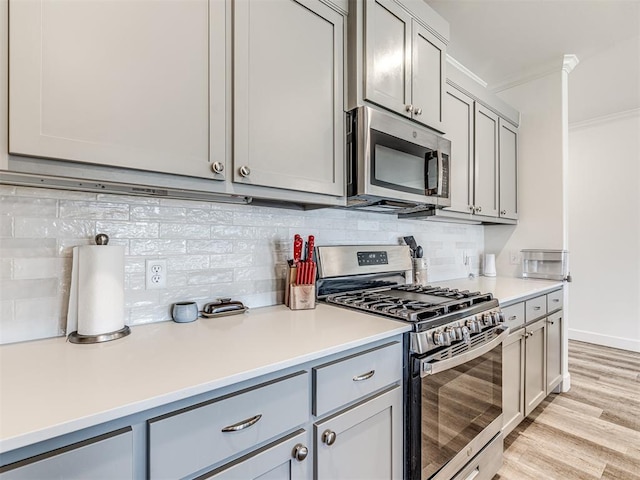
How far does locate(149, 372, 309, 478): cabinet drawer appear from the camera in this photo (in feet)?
2.24

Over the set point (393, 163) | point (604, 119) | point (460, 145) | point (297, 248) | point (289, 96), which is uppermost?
point (604, 119)

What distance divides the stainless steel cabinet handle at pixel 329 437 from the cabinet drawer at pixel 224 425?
0.31ft

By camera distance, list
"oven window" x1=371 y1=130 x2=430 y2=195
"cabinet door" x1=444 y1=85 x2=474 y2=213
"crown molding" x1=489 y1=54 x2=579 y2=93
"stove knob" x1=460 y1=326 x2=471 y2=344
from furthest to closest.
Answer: "crown molding" x1=489 y1=54 x2=579 y2=93
"cabinet door" x1=444 y1=85 x2=474 y2=213
"oven window" x1=371 y1=130 x2=430 y2=195
"stove knob" x1=460 y1=326 x2=471 y2=344

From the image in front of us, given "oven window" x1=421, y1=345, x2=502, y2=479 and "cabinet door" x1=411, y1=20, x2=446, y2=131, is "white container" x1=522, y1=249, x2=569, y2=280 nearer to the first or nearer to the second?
"oven window" x1=421, y1=345, x2=502, y2=479

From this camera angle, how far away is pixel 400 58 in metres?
1.60

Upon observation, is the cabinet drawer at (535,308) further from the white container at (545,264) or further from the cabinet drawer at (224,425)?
the cabinet drawer at (224,425)

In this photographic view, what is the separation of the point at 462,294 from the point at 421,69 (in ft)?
4.03

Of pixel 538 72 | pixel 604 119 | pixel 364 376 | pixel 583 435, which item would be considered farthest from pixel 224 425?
pixel 604 119

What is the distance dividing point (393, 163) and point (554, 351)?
83.1 inches

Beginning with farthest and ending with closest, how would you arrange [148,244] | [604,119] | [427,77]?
1. [604,119]
2. [427,77]
3. [148,244]

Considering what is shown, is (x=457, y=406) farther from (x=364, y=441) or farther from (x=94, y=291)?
(x=94, y=291)

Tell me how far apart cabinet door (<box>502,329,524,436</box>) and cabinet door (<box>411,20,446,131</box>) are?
1.35 m

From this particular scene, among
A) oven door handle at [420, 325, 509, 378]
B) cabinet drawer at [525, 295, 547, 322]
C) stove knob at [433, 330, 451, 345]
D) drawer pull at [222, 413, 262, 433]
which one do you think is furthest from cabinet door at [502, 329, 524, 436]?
drawer pull at [222, 413, 262, 433]

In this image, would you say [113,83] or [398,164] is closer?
[113,83]
